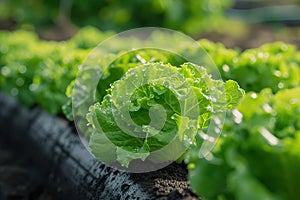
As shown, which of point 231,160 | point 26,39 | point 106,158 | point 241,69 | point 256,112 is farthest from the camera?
→ point 26,39

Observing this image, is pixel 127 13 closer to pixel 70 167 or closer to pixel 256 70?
pixel 256 70

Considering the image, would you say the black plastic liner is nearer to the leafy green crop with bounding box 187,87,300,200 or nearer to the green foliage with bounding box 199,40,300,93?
the leafy green crop with bounding box 187,87,300,200

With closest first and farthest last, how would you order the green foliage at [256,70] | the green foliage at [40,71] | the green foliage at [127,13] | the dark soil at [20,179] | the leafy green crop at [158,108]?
the leafy green crop at [158,108]
the green foliage at [256,70]
the dark soil at [20,179]
the green foliage at [40,71]
the green foliage at [127,13]

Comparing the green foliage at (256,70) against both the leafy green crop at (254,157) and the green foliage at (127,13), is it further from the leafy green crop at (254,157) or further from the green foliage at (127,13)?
the green foliage at (127,13)

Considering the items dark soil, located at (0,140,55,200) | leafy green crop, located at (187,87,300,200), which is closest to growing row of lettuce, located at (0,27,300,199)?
leafy green crop, located at (187,87,300,200)

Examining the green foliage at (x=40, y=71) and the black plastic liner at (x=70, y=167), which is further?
the green foliage at (x=40, y=71)

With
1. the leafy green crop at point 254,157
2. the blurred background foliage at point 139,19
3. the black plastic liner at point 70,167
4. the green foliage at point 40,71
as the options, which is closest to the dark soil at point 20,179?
the black plastic liner at point 70,167

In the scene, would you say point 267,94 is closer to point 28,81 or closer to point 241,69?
point 241,69

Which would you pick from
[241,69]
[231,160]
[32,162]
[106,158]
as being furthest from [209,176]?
[32,162]
